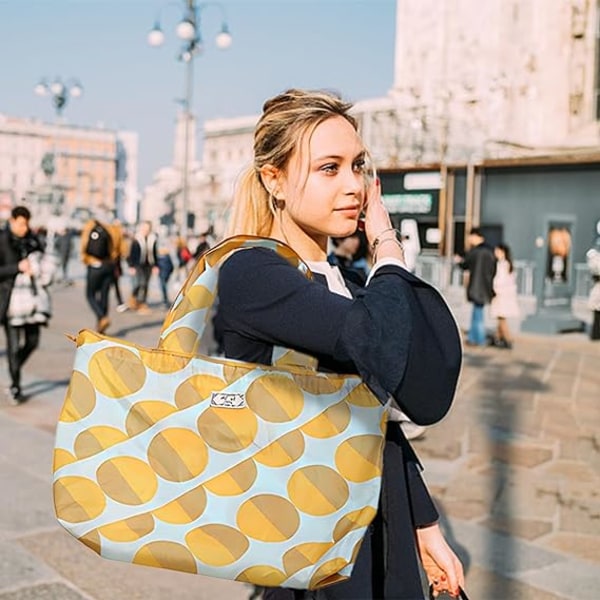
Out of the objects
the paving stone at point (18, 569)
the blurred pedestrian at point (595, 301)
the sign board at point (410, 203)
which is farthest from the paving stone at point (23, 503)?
the sign board at point (410, 203)

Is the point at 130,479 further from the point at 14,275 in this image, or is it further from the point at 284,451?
the point at 14,275

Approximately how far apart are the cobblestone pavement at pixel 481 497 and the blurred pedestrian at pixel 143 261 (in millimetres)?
6119

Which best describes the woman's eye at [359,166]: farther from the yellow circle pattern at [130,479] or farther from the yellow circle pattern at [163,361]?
the yellow circle pattern at [130,479]

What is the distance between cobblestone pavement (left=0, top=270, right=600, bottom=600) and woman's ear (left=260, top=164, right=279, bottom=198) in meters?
2.27

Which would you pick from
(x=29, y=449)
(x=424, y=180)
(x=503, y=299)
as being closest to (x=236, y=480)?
(x=29, y=449)

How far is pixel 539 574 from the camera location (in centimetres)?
367

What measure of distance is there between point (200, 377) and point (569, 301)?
13462 millimetres

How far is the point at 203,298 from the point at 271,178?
0.30 m

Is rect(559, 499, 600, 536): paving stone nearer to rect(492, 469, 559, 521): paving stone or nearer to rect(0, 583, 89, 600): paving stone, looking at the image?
rect(492, 469, 559, 521): paving stone

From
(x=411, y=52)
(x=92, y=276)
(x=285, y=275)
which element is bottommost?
(x=92, y=276)

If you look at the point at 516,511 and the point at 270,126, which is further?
the point at 516,511

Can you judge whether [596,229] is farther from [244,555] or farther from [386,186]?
[244,555]

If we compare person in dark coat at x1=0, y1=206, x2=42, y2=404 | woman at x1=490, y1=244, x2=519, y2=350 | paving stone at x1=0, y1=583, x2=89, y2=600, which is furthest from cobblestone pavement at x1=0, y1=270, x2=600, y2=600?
woman at x1=490, y1=244, x2=519, y2=350

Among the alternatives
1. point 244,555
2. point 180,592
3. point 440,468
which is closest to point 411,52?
point 440,468
